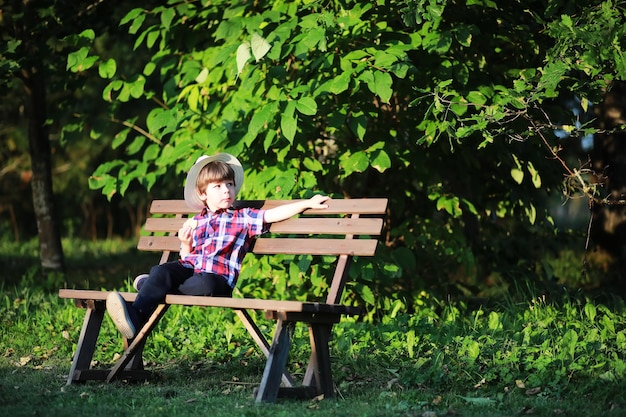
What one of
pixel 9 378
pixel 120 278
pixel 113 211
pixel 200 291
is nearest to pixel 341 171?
pixel 200 291

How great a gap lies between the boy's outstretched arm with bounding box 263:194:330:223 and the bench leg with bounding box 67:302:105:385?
109 centimetres

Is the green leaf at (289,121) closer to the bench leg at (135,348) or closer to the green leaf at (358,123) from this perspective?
the green leaf at (358,123)

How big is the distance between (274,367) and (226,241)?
99 centimetres

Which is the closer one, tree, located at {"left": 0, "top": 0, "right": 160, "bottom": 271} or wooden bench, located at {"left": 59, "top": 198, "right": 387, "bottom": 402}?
wooden bench, located at {"left": 59, "top": 198, "right": 387, "bottom": 402}

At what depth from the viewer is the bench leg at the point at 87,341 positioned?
4703 mm

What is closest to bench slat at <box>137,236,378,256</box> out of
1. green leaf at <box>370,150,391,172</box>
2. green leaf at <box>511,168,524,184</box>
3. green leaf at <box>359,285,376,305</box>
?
green leaf at <box>370,150,391,172</box>

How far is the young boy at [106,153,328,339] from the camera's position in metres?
4.48

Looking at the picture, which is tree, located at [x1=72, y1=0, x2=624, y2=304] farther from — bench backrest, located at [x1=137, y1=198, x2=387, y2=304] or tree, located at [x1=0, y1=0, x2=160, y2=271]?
tree, located at [x1=0, y1=0, x2=160, y2=271]

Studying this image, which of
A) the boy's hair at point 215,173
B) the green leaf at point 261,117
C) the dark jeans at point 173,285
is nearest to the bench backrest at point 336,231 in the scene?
the boy's hair at point 215,173

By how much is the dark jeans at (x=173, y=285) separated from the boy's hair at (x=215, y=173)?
52 cm

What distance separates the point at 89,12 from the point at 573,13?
4.31 meters

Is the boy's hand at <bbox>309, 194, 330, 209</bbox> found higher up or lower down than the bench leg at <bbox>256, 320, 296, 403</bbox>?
higher up

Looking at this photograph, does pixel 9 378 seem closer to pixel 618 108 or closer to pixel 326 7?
pixel 326 7

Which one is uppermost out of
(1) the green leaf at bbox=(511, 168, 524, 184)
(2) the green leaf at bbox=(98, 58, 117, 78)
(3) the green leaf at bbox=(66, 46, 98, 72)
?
(3) the green leaf at bbox=(66, 46, 98, 72)
